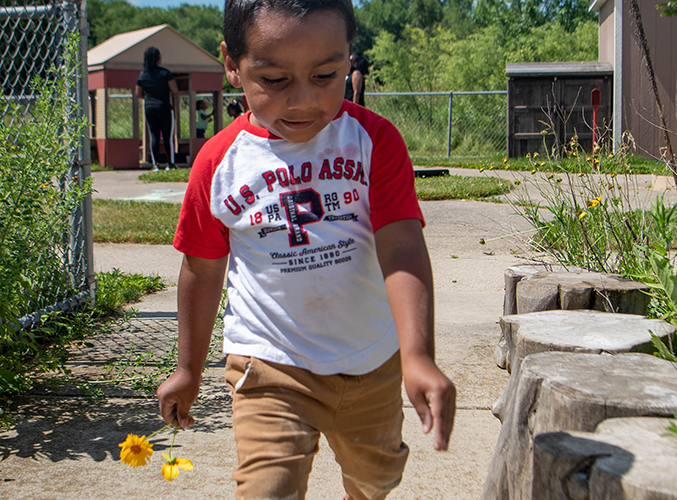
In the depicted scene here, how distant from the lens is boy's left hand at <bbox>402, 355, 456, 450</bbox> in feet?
4.48

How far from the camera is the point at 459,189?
8938 mm

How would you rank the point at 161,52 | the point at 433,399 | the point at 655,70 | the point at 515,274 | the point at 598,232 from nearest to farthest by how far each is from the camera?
the point at 433,399 → the point at 515,274 → the point at 598,232 → the point at 655,70 → the point at 161,52

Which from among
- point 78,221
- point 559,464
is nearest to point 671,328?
point 559,464

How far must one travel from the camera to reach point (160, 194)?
10.4 meters

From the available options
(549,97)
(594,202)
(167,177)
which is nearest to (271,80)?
(594,202)

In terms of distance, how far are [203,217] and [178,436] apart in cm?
142

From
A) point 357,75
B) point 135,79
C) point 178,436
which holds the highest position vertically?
point 135,79

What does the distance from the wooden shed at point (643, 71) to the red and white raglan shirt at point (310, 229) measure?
12.4 metres

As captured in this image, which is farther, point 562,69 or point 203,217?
point 562,69

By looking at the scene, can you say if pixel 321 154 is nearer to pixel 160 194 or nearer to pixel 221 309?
pixel 221 309

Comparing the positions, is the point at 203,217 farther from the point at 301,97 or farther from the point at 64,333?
the point at 64,333

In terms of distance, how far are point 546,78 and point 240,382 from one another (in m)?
14.0

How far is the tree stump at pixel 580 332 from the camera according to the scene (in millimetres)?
2621

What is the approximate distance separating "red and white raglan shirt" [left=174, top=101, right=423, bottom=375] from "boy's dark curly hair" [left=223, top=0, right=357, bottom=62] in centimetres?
25
